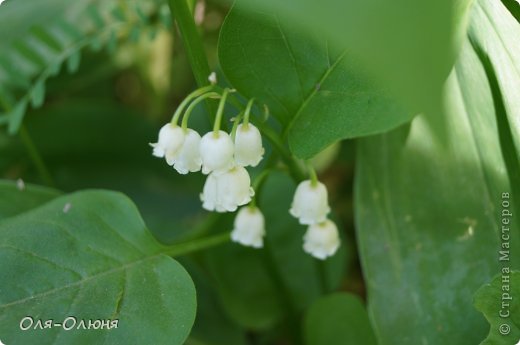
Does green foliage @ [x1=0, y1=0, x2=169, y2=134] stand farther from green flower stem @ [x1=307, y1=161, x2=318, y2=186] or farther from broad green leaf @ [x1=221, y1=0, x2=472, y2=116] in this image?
broad green leaf @ [x1=221, y1=0, x2=472, y2=116]

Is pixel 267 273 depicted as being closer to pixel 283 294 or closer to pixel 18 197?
pixel 283 294

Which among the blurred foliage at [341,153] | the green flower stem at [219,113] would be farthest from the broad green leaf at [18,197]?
the green flower stem at [219,113]

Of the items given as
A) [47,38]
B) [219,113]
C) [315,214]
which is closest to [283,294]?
[315,214]

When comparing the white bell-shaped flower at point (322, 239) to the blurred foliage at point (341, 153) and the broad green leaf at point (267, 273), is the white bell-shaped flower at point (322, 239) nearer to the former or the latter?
the blurred foliage at point (341, 153)

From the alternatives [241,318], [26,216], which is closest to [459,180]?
[241,318]

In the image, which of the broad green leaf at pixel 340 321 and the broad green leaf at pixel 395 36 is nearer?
the broad green leaf at pixel 395 36

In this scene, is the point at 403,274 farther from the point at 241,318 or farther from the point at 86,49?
the point at 86,49
